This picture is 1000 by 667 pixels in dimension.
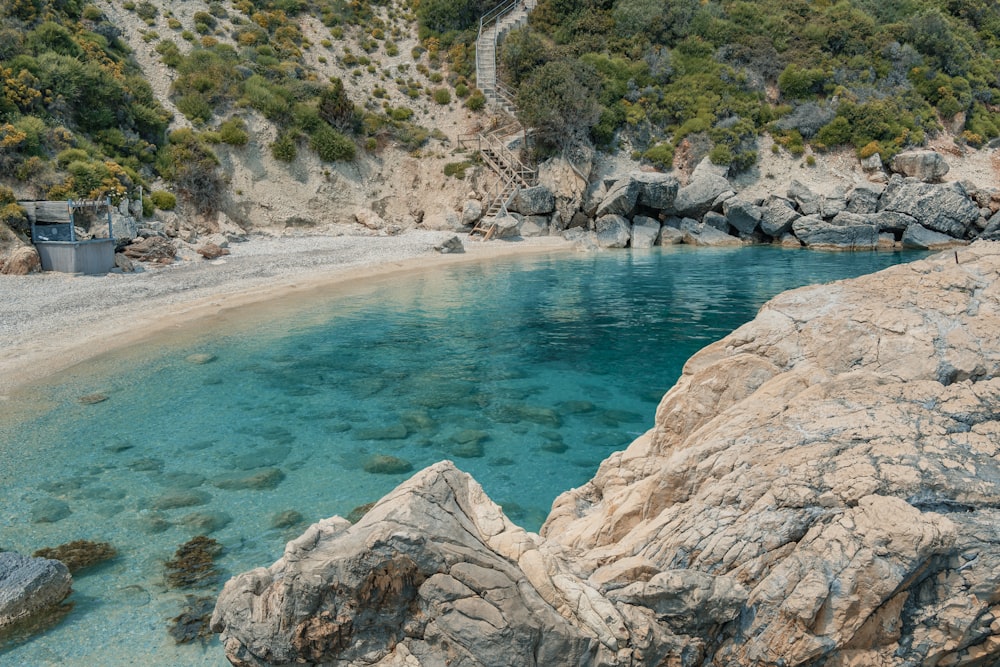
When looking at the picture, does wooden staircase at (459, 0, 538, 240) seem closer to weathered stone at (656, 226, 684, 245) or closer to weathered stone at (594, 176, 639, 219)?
weathered stone at (594, 176, 639, 219)

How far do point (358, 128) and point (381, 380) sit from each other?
105 ft

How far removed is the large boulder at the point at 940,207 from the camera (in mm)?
37812

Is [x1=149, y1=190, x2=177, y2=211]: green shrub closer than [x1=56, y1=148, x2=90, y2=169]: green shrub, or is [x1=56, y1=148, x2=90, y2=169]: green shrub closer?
[x1=56, y1=148, x2=90, y2=169]: green shrub

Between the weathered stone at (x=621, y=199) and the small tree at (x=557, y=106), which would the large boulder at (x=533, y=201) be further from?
the small tree at (x=557, y=106)

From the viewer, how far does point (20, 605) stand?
7379 mm

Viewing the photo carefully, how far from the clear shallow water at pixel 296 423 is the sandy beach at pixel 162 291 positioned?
3.81 ft

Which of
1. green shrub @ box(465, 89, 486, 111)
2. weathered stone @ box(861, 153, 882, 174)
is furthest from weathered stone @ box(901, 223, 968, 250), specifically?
green shrub @ box(465, 89, 486, 111)

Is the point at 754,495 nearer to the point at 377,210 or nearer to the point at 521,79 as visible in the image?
the point at 377,210

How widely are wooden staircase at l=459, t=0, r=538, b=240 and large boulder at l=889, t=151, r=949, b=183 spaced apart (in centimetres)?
2398

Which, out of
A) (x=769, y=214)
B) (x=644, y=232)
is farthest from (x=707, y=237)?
(x=769, y=214)

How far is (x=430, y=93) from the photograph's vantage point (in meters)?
50.5

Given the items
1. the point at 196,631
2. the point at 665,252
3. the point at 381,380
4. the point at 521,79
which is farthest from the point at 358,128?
the point at 196,631

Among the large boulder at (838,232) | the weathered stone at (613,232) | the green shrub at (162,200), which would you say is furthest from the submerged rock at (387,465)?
the large boulder at (838,232)

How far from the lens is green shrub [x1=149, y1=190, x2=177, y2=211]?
32.4 metres
